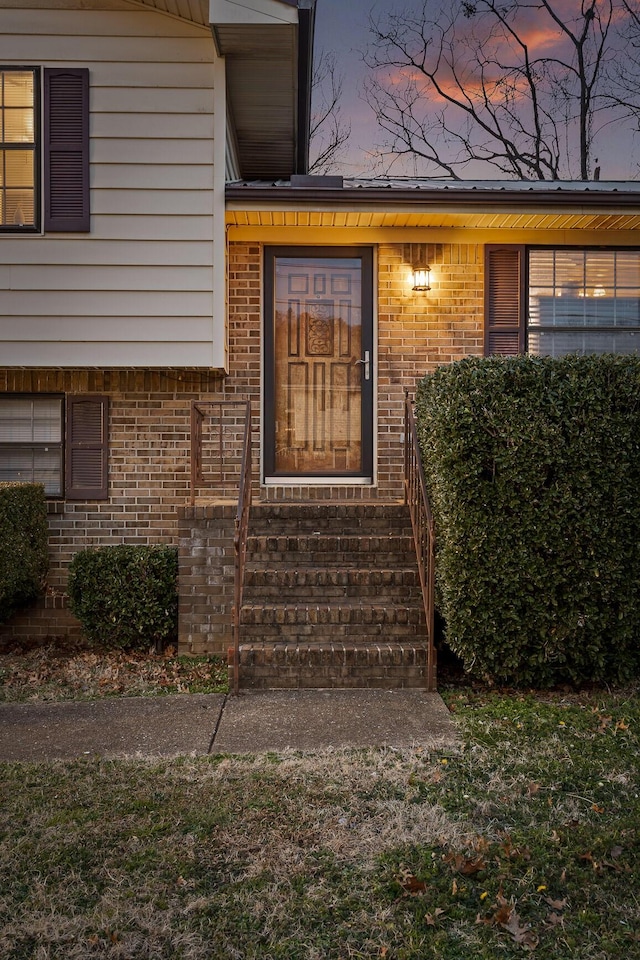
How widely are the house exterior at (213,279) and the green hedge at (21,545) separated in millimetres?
280

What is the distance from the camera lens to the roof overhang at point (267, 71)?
6.42m

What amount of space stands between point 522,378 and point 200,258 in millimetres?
3317

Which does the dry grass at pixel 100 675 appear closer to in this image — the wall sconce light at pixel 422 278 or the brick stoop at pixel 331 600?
the brick stoop at pixel 331 600

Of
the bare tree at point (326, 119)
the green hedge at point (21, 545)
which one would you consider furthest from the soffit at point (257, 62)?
the bare tree at point (326, 119)

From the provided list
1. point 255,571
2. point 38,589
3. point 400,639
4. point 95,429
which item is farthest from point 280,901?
point 95,429

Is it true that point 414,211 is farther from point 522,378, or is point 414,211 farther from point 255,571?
point 255,571

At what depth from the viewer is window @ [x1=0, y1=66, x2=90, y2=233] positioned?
6.71 m

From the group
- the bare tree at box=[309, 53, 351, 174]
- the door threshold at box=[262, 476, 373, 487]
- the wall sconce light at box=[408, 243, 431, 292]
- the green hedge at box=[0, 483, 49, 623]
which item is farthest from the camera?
the bare tree at box=[309, 53, 351, 174]

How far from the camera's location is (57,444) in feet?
23.9

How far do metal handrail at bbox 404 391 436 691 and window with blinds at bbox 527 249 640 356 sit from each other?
5.44ft

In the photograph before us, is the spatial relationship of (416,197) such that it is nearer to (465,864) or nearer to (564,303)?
(564,303)

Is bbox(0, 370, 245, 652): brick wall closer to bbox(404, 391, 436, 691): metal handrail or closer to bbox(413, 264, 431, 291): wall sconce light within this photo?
bbox(404, 391, 436, 691): metal handrail

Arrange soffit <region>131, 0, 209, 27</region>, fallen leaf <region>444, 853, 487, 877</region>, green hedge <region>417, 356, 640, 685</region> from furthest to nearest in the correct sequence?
soffit <region>131, 0, 209, 27</region> < green hedge <region>417, 356, 640, 685</region> < fallen leaf <region>444, 853, 487, 877</region>

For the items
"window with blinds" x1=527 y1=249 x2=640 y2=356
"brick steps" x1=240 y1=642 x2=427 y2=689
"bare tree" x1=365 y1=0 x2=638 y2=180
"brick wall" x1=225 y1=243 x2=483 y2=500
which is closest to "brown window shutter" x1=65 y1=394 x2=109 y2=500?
"brick wall" x1=225 y1=243 x2=483 y2=500
